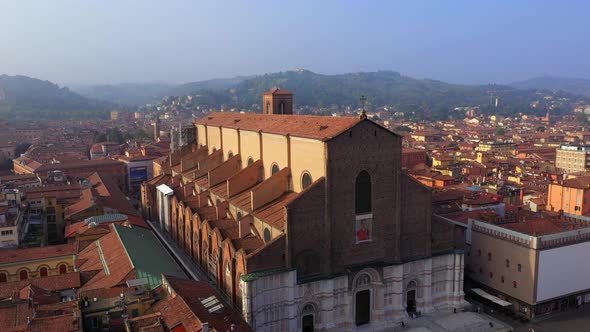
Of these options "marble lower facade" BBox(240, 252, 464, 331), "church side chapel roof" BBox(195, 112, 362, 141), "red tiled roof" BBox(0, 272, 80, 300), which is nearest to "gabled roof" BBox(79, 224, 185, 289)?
"red tiled roof" BBox(0, 272, 80, 300)

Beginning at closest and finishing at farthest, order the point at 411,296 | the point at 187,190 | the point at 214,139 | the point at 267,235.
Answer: the point at 267,235 < the point at 411,296 < the point at 187,190 < the point at 214,139

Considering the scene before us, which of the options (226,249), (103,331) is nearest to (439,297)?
(226,249)

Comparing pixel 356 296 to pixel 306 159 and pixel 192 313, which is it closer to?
pixel 306 159

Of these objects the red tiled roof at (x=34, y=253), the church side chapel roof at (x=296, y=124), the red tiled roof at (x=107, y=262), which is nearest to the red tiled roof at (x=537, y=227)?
the church side chapel roof at (x=296, y=124)

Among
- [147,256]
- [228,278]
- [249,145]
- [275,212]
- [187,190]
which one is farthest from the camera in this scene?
[187,190]

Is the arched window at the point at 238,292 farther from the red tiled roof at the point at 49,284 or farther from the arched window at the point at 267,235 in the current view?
the red tiled roof at the point at 49,284

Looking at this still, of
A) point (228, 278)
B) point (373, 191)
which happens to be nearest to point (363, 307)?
point (373, 191)
